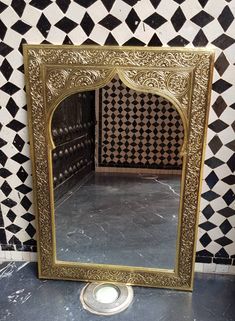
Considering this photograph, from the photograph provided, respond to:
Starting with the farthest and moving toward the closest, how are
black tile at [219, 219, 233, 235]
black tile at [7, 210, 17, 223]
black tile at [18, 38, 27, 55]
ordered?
1. black tile at [7, 210, 17, 223]
2. black tile at [219, 219, 233, 235]
3. black tile at [18, 38, 27, 55]

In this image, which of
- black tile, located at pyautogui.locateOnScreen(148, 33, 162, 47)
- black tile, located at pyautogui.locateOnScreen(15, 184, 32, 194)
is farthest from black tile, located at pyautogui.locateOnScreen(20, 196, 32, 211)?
black tile, located at pyautogui.locateOnScreen(148, 33, 162, 47)

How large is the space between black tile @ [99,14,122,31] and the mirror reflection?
0.19 metres

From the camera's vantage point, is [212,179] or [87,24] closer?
[87,24]

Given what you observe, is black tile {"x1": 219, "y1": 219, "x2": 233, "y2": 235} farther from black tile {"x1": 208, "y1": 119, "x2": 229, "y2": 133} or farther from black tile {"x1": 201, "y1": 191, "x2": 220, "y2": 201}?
black tile {"x1": 208, "y1": 119, "x2": 229, "y2": 133}

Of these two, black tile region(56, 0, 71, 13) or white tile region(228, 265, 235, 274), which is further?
white tile region(228, 265, 235, 274)

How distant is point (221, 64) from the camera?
1.04 metres

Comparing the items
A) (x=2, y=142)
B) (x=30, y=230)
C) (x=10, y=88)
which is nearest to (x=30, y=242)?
(x=30, y=230)

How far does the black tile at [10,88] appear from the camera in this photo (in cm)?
115

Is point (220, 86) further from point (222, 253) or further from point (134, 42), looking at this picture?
point (222, 253)

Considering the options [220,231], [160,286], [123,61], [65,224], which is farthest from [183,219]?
[123,61]

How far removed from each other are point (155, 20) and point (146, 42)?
0.07m

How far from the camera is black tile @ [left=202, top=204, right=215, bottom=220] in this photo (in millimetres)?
1194

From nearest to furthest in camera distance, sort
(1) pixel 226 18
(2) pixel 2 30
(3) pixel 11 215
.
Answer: (1) pixel 226 18
(2) pixel 2 30
(3) pixel 11 215

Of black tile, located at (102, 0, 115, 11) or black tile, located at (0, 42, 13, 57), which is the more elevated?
black tile, located at (102, 0, 115, 11)
